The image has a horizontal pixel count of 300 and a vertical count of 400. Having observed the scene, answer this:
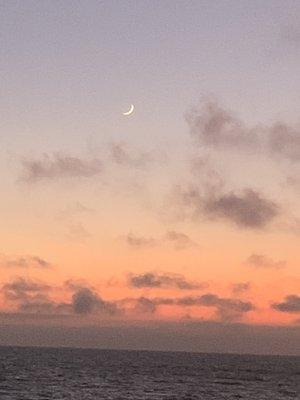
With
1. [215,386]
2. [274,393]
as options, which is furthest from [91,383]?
[274,393]

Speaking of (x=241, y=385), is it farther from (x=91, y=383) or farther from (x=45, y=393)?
(x=45, y=393)

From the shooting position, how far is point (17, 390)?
114438 millimetres

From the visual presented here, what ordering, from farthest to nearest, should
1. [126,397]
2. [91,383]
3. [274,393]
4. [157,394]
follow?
[91,383] < [274,393] < [157,394] < [126,397]

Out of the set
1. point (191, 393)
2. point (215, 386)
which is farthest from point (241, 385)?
point (191, 393)

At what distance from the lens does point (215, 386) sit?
141000 mm

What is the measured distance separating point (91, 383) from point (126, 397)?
30724mm

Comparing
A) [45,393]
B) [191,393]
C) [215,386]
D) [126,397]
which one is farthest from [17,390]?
[215,386]

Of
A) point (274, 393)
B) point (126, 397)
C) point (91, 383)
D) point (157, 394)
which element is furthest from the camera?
point (91, 383)

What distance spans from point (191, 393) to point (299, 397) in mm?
19438

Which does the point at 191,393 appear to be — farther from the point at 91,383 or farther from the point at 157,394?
the point at 91,383

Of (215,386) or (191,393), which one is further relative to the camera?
(215,386)

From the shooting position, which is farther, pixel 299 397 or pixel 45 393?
pixel 299 397

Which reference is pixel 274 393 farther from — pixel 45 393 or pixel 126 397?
pixel 45 393

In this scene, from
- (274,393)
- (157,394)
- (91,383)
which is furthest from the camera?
(91,383)
